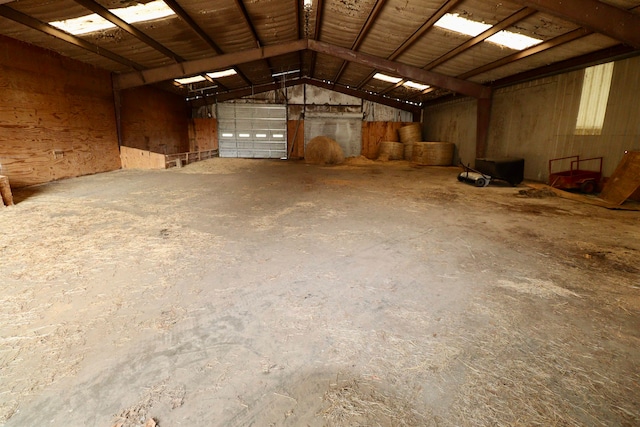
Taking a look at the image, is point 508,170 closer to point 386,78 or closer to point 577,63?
point 577,63

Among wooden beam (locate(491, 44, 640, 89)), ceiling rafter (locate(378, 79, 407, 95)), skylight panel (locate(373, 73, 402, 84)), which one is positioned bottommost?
wooden beam (locate(491, 44, 640, 89))

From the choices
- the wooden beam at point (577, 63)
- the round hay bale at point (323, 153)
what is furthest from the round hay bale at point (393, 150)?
the wooden beam at point (577, 63)

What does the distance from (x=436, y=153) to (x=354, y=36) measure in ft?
22.4

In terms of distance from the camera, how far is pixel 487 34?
7.16 meters

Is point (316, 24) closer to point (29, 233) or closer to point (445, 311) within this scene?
point (29, 233)

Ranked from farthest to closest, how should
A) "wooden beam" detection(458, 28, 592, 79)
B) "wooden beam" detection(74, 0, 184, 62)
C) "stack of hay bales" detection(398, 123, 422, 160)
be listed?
"stack of hay bales" detection(398, 123, 422, 160) < "wooden beam" detection(458, 28, 592, 79) < "wooden beam" detection(74, 0, 184, 62)

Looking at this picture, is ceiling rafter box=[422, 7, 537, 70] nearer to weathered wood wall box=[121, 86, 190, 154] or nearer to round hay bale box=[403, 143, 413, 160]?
round hay bale box=[403, 143, 413, 160]

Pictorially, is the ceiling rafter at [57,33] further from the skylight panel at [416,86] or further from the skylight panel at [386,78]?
the skylight panel at [416,86]

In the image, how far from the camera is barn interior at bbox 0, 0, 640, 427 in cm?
144

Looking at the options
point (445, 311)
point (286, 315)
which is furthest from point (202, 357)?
point (445, 311)

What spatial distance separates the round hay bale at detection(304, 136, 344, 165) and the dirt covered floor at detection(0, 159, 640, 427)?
30.3 ft

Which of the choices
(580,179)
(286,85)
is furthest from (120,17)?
(580,179)

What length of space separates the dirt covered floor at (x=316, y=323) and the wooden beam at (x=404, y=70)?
8276 mm

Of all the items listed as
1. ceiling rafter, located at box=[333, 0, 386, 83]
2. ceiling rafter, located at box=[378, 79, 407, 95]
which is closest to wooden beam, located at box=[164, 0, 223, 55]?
ceiling rafter, located at box=[333, 0, 386, 83]
